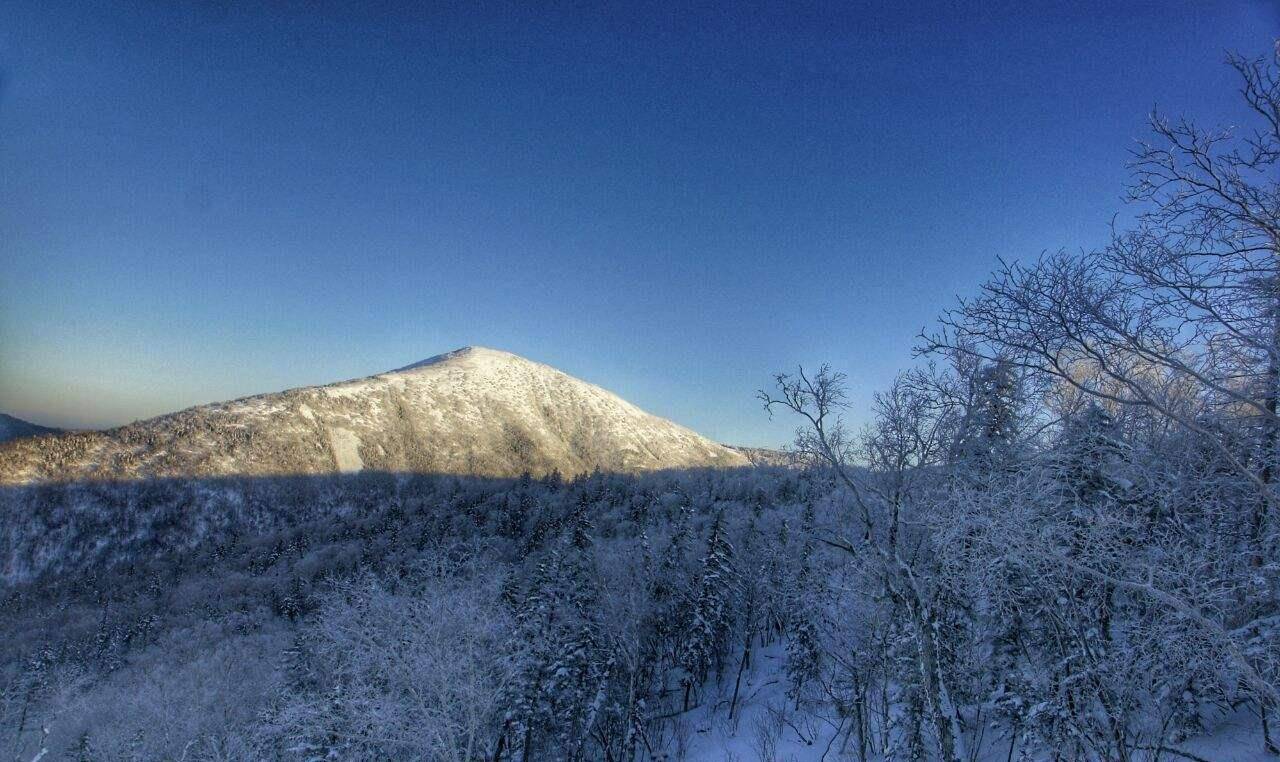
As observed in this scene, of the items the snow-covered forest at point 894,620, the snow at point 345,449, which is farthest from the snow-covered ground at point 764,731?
the snow at point 345,449

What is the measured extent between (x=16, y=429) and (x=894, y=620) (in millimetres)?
175217

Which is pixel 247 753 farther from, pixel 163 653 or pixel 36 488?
pixel 36 488

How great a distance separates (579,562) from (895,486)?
20532 millimetres

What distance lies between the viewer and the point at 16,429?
119 meters

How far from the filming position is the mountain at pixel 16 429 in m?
112

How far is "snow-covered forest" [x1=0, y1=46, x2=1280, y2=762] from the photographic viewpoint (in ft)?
21.4

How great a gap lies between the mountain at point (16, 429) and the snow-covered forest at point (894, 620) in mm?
57478

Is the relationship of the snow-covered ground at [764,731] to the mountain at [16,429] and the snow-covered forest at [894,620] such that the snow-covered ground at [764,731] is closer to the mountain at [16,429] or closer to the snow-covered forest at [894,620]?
the snow-covered forest at [894,620]

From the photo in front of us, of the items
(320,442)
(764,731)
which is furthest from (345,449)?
(764,731)

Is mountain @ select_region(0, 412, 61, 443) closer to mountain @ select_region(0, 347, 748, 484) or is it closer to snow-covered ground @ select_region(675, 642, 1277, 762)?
mountain @ select_region(0, 347, 748, 484)

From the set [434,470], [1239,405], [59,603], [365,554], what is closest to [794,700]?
[1239,405]

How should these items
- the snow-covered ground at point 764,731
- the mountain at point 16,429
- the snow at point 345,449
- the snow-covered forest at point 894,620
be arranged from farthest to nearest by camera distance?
the snow at point 345,449 → the mountain at point 16,429 → the snow-covered ground at point 764,731 → the snow-covered forest at point 894,620

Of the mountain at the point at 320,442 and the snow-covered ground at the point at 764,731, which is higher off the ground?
the mountain at the point at 320,442

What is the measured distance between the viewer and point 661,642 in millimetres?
36281
